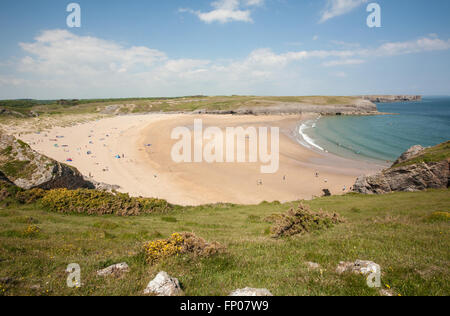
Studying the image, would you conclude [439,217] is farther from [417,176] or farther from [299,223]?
[417,176]

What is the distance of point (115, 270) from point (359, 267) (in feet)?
25.7

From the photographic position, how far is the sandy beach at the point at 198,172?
3422cm

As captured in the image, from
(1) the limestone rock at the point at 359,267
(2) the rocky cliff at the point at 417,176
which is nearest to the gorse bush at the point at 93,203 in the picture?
(1) the limestone rock at the point at 359,267

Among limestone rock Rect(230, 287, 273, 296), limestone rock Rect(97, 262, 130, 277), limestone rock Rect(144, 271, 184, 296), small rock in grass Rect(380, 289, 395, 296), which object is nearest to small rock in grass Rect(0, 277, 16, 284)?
limestone rock Rect(97, 262, 130, 277)

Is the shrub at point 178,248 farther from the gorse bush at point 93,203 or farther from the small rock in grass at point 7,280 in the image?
the gorse bush at point 93,203

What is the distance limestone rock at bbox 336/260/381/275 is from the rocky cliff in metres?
23.5

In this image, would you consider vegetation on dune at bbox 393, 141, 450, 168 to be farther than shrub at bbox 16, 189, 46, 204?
Yes

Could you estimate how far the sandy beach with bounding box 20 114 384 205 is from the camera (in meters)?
34.2

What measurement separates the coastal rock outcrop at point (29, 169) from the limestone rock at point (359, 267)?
994 inches

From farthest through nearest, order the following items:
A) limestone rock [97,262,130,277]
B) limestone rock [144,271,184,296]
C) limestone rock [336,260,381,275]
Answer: limestone rock [97,262,130,277] < limestone rock [336,260,381,275] < limestone rock [144,271,184,296]

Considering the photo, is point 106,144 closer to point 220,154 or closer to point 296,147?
point 220,154

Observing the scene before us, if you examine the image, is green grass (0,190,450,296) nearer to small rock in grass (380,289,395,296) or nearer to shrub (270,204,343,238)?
small rock in grass (380,289,395,296)

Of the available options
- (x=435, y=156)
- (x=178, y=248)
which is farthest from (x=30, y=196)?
(x=435, y=156)

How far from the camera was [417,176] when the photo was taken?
80.1 feet
